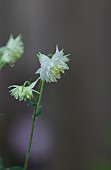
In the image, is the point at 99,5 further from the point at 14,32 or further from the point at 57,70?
the point at 57,70

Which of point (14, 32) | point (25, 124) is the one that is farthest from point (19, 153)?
point (14, 32)

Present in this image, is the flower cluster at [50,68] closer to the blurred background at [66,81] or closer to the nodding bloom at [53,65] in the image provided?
the nodding bloom at [53,65]

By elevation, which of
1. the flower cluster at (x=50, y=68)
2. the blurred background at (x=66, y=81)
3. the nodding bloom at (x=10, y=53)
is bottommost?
the flower cluster at (x=50, y=68)

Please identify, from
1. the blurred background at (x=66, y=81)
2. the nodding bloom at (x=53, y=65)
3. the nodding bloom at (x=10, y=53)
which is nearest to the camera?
the nodding bloom at (x=53, y=65)

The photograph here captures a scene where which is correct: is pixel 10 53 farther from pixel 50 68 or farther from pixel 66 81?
pixel 66 81

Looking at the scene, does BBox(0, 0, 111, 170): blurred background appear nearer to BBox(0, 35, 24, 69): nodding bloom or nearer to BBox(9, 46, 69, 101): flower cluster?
BBox(0, 35, 24, 69): nodding bloom

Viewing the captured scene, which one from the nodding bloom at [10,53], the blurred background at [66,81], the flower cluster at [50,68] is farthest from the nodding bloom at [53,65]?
the blurred background at [66,81]

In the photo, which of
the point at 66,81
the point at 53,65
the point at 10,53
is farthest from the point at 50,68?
the point at 66,81

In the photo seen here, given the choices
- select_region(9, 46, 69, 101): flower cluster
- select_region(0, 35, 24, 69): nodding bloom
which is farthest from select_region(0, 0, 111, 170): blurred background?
select_region(9, 46, 69, 101): flower cluster
